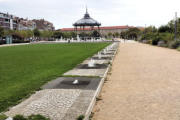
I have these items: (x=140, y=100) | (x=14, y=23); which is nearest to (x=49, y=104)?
(x=140, y=100)

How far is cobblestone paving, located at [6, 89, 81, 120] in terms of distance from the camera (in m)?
5.22

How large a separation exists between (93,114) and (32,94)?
8.56 ft

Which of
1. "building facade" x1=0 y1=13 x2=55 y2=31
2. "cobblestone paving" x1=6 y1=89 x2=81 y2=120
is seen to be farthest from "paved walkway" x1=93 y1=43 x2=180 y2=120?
"building facade" x1=0 y1=13 x2=55 y2=31

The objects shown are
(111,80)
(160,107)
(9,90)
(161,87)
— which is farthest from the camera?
(111,80)

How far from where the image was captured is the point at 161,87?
8.27 metres

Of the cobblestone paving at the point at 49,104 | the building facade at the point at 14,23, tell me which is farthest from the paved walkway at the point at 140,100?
the building facade at the point at 14,23

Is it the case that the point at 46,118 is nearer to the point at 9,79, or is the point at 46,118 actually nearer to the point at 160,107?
the point at 160,107

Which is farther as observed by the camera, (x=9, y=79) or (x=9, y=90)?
(x=9, y=79)

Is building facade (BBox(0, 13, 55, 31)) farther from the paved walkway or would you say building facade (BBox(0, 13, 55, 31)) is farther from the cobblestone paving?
the cobblestone paving

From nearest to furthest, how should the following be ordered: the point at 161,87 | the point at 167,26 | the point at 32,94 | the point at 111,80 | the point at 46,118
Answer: the point at 46,118 < the point at 32,94 < the point at 161,87 < the point at 111,80 < the point at 167,26

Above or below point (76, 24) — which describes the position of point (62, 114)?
below

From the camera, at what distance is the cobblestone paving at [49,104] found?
522 cm

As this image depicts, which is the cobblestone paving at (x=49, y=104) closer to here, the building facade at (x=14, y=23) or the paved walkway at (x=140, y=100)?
the paved walkway at (x=140, y=100)

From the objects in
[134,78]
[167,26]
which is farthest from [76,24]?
[134,78]
